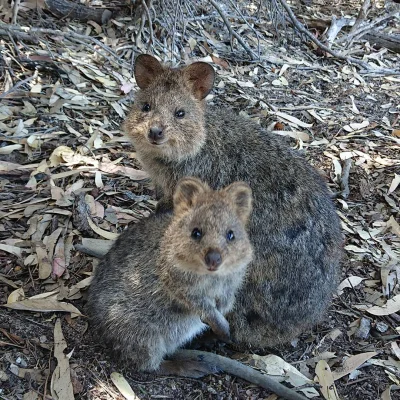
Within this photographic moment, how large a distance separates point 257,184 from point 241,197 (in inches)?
23.1

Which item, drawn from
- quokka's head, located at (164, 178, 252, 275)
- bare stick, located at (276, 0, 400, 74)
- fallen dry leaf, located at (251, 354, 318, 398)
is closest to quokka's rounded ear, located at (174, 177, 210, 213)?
quokka's head, located at (164, 178, 252, 275)

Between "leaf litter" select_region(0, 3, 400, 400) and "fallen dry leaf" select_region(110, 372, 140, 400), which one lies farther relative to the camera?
"leaf litter" select_region(0, 3, 400, 400)

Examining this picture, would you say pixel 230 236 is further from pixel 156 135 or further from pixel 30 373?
pixel 30 373

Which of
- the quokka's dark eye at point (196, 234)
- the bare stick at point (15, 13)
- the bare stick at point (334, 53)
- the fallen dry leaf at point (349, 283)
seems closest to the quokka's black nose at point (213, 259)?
the quokka's dark eye at point (196, 234)

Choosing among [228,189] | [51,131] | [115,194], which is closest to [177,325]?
[228,189]

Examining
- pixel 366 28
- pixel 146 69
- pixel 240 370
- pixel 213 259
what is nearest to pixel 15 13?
pixel 146 69

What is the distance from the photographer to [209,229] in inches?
146

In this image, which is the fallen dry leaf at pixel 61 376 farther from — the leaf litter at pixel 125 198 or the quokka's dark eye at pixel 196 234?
the quokka's dark eye at pixel 196 234

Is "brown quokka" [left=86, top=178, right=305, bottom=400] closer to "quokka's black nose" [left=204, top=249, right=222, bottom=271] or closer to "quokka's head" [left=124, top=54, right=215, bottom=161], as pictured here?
"quokka's black nose" [left=204, top=249, right=222, bottom=271]

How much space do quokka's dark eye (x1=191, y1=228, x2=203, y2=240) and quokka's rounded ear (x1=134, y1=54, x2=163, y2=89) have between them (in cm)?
154

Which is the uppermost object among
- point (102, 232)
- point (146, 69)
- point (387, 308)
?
point (146, 69)

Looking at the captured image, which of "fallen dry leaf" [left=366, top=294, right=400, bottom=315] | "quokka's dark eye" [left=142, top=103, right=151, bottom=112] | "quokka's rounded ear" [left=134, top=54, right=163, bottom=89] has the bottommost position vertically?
"fallen dry leaf" [left=366, top=294, right=400, bottom=315]

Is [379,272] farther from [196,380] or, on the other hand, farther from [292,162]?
[196,380]

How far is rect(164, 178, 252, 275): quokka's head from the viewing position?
12.0ft
